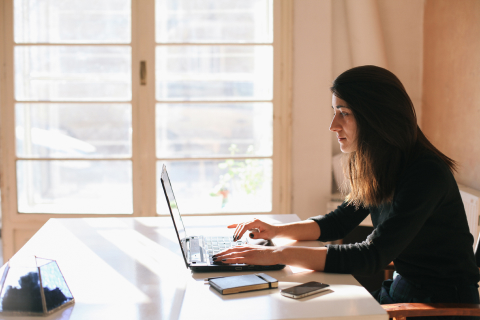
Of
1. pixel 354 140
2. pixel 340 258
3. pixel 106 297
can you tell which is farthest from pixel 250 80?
pixel 106 297

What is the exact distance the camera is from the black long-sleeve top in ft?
4.42

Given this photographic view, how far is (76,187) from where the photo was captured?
130 inches

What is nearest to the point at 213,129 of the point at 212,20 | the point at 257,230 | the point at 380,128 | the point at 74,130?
the point at 212,20

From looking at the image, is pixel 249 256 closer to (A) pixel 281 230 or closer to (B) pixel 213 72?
(A) pixel 281 230

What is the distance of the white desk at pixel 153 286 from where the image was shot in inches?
42.9

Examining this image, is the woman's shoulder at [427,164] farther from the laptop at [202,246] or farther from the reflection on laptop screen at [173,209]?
the reflection on laptop screen at [173,209]

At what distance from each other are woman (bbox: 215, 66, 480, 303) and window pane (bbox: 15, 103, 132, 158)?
2083 millimetres

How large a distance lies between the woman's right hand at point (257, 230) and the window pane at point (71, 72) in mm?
1904

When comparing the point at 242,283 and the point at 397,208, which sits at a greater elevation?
the point at 397,208

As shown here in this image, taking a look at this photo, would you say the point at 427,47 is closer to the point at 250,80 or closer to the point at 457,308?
the point at 250,80

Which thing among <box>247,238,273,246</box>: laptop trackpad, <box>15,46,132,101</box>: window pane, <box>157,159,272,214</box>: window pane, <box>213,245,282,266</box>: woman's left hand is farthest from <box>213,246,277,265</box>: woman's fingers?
<box>15,46,132,101</box>: window pane

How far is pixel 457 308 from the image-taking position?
4.24 ft

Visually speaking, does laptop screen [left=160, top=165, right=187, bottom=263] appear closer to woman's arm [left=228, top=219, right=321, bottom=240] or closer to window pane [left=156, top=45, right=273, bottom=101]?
woman's arm [left=228, top=219, right=321, bottom=240]

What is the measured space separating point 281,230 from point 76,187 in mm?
2101
